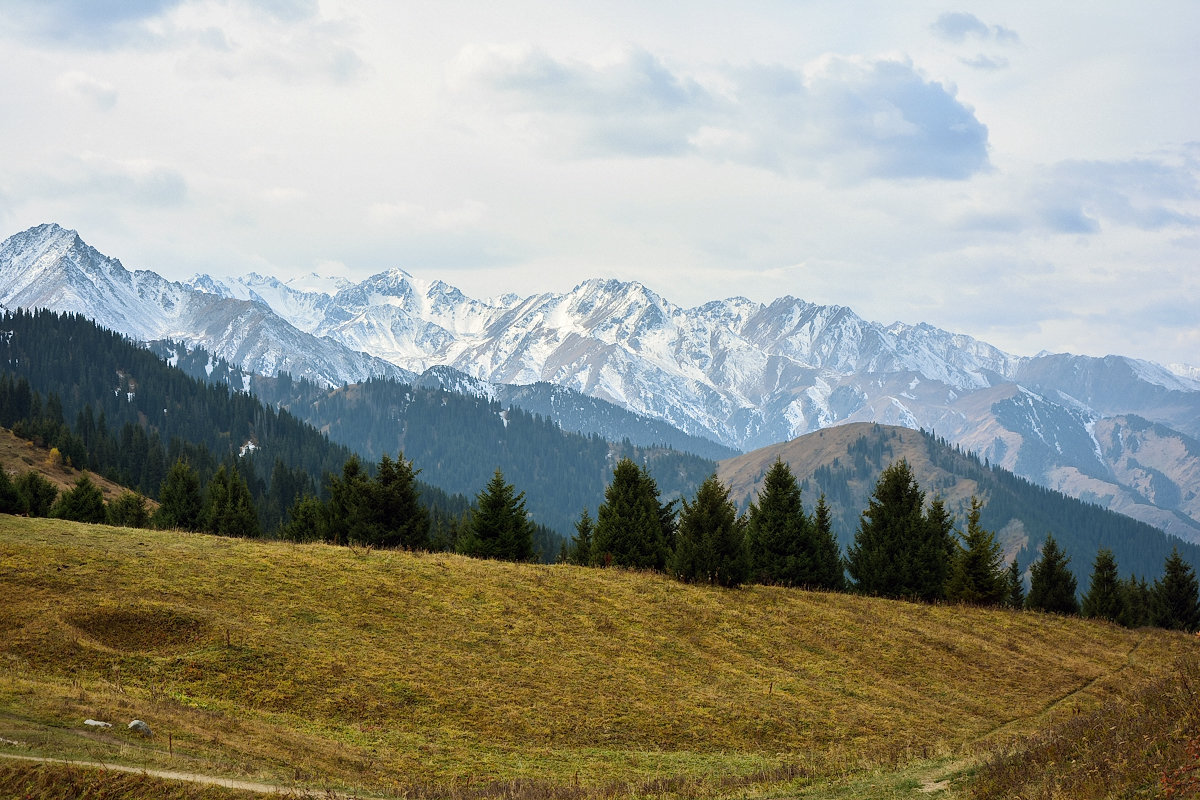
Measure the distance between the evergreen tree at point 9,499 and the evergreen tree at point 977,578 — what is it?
74101 mm

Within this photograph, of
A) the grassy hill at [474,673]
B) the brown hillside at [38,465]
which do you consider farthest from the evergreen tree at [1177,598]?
the brown hillside at [38,465]

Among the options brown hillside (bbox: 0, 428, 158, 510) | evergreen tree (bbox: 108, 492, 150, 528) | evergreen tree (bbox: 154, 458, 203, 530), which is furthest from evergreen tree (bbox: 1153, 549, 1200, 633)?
brown hillside (bbox: 0, 428, 158, 510)

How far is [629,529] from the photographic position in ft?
191

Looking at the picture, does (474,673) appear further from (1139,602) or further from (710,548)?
(1139,602)

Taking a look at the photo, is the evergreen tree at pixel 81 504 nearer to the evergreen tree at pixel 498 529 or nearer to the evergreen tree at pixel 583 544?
the evergreen tree at pixel 498 529

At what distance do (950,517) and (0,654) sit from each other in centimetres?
6410

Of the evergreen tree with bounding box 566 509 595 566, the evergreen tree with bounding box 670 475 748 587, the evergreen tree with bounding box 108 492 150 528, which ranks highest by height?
the evergreen tree with bounding box 670 475 748 587

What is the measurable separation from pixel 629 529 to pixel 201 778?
4100cm

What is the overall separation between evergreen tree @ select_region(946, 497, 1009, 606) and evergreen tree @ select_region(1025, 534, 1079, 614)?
46.1 ft

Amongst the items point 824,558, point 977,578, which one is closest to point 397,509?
point 824,558

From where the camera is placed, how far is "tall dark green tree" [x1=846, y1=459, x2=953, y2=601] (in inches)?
2357

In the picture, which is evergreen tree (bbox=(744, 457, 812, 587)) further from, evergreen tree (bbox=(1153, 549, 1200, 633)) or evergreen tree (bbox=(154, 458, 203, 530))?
evergreen tree (bbox=(154, 458, 203, 530))

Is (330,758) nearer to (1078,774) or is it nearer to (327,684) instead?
(327,684)

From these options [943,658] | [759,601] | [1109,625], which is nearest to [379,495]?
[759,601]
